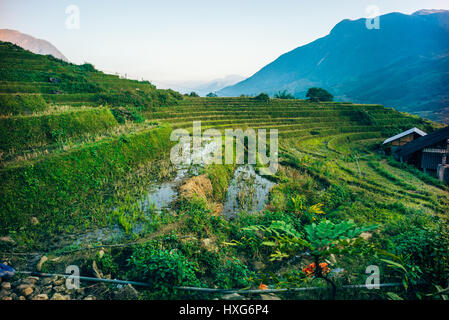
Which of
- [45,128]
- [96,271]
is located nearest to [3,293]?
[96,271]

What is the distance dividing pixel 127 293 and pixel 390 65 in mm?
160956

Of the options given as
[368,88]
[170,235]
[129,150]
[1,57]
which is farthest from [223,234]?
[368,88]

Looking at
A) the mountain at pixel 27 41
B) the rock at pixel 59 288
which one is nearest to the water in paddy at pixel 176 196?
the rock at pixel 59 288

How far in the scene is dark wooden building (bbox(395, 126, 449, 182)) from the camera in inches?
484

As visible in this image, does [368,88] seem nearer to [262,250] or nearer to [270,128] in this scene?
[270,128]

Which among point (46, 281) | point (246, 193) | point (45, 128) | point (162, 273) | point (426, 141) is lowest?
point (46, 281)

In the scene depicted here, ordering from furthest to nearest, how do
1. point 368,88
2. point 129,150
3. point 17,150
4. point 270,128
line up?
point 368,88, point 270,128, point 129,150, point 17,150

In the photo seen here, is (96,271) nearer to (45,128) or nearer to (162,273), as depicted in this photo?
(162,273)

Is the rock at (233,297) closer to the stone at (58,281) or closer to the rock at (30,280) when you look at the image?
the stone at (58,281)

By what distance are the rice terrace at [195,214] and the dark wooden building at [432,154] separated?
0.27 feet

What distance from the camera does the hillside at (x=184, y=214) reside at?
3.48 m

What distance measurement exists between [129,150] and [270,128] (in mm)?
15027

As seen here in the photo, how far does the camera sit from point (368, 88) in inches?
4006

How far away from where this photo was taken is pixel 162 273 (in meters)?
3.49
